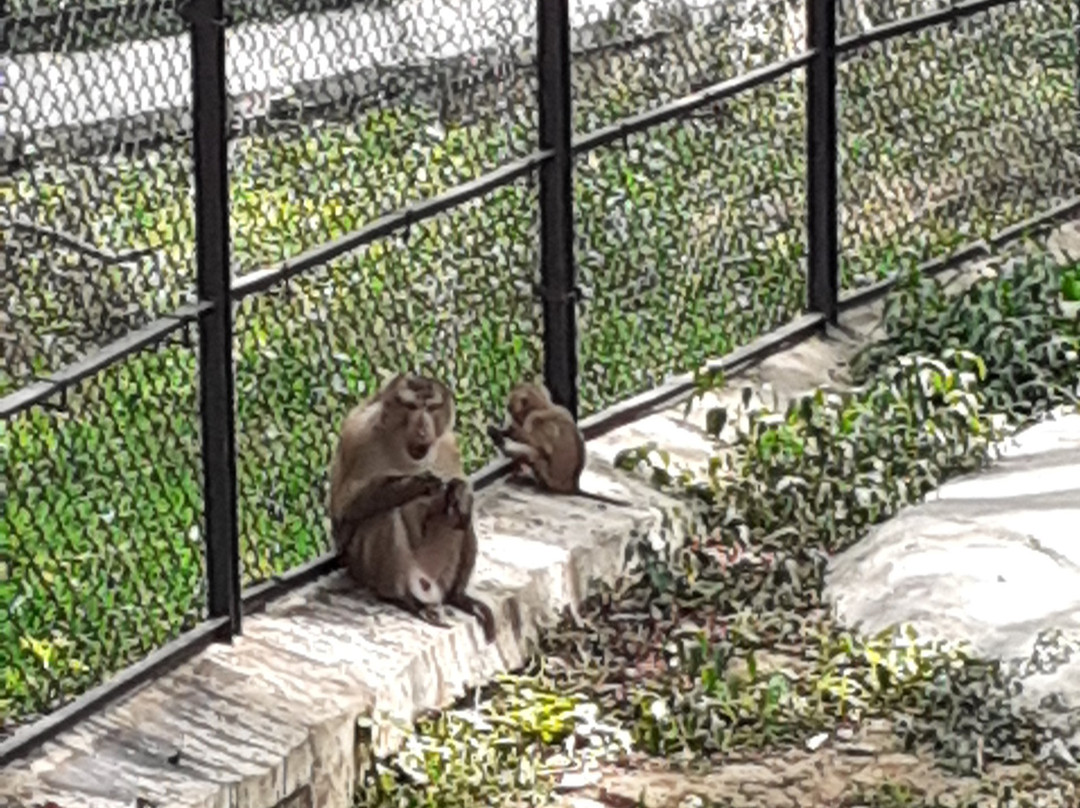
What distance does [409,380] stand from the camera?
823cm

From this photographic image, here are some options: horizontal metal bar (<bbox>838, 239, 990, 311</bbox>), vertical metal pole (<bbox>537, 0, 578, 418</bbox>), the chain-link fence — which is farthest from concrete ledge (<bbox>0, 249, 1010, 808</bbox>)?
horizontal metal bar (<bbox>838, 239, 990, 311</bbox>)

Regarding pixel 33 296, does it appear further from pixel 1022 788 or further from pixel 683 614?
pixel 1022 788

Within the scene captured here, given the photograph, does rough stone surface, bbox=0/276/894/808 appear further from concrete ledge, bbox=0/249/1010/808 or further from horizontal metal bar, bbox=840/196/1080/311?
horizontal metal bar, bbox=840/196/1080/311

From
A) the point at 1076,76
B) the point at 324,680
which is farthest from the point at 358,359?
the point at 1076,76

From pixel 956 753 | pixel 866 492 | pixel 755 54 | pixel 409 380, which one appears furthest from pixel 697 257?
pixel 956 753

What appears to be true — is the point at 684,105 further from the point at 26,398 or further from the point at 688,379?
the point at 26,398

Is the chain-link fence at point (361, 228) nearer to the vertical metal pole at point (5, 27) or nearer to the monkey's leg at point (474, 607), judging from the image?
the vertical metal pole at point (5, 27)

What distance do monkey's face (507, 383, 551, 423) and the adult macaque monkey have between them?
2.43 ft

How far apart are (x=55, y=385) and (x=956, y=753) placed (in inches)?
98.0

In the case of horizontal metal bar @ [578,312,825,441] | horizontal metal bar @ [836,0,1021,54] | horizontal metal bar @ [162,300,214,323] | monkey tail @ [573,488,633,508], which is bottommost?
monkey tail @ [573,488,633,508]

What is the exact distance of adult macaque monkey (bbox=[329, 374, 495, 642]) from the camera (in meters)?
8.04

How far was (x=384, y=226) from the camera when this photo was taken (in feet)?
27.2

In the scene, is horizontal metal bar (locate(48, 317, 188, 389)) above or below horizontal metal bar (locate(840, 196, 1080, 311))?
above

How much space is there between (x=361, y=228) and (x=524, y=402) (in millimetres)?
903
